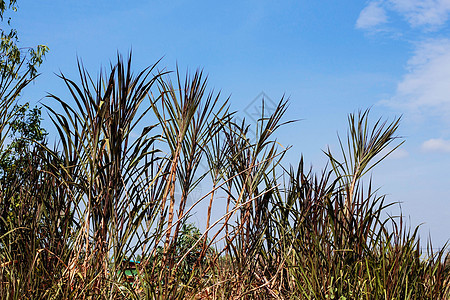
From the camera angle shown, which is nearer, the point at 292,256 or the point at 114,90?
the point at 114,90

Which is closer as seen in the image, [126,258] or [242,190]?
[126,258]

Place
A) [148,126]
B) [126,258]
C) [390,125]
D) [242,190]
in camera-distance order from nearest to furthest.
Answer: [126,258] < [148,126] < [242,190] < [390,125]

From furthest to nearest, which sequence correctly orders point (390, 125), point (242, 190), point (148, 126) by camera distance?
point (390, 125) < point (242, 190) < point (148, 126)

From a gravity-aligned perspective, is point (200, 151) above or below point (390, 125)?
below

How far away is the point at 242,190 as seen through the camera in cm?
320

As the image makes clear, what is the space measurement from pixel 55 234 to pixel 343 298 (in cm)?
164

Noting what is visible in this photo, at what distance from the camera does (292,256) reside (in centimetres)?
334

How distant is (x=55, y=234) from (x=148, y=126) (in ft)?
2.56

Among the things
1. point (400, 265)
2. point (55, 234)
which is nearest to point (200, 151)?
point (55, 234)

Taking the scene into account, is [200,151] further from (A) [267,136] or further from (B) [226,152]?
(A) [267,136]

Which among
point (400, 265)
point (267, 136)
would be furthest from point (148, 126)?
point (400, 265)

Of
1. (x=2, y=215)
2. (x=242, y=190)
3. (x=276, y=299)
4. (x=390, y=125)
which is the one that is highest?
(x=390, y=125)

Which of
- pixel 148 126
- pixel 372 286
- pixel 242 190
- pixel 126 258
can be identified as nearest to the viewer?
pixel 126 258

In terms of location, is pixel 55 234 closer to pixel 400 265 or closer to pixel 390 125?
pixel 400 265
